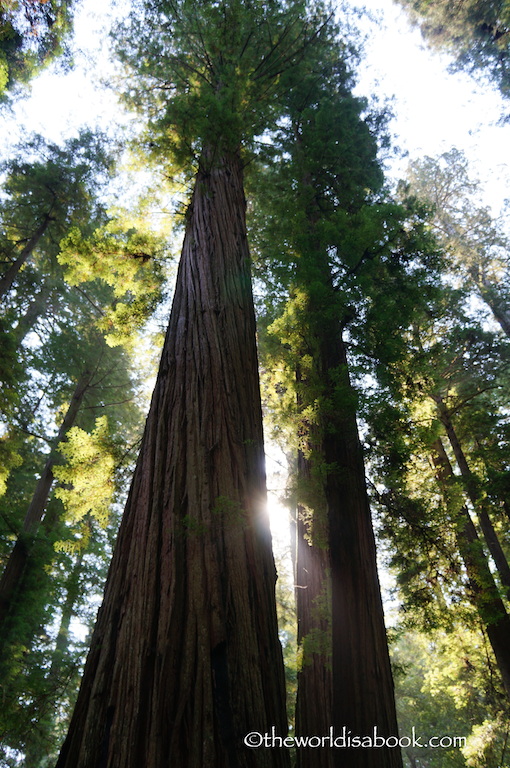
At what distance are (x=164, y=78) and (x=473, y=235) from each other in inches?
439

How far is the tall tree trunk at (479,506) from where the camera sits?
24.6 feet

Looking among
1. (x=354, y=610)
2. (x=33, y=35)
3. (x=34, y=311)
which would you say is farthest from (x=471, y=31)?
(x=34, y=311)

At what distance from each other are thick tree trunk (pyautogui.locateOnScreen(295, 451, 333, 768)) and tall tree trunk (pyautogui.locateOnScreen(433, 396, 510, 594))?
4.43m

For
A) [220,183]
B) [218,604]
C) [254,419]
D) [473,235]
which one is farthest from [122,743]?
[473,235]

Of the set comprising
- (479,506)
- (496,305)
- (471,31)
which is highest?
(471,31)

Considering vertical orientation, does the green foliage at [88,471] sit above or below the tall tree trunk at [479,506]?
below

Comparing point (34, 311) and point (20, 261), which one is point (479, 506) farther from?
point (34, 311)

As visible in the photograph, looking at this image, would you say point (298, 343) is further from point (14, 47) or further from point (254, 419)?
point (14, 47)

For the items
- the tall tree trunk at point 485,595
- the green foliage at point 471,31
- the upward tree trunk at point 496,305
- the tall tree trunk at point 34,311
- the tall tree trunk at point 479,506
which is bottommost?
the tall tree trunk at point 485,595

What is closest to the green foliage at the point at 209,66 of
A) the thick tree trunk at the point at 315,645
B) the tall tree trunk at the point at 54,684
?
the thick tree trunk at the point at 315,645

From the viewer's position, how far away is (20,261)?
8.92 metres

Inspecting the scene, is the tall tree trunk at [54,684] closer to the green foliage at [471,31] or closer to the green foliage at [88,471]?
the green foliage at [88,471]

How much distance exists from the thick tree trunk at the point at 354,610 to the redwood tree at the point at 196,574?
4.88ft

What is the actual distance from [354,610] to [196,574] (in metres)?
2.34
